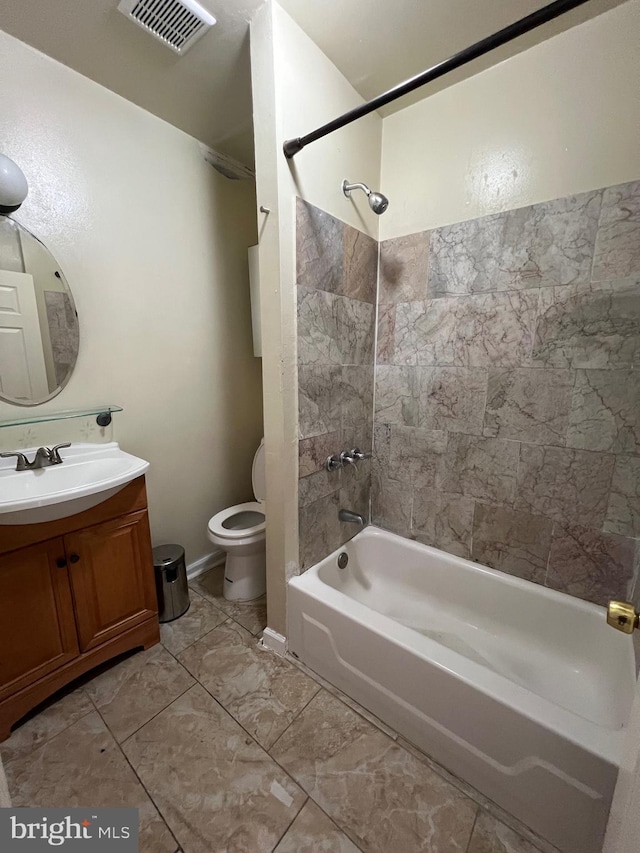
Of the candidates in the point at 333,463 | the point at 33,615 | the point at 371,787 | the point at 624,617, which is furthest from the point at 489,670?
the point at 33,615

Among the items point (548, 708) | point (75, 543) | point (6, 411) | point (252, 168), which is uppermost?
point (252, 168)

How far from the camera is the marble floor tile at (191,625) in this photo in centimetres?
156

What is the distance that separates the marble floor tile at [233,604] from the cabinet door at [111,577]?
15.7 inches

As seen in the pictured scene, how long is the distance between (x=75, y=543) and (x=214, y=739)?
849 millimetres

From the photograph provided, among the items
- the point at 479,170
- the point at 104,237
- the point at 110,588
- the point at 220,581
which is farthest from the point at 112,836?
the point at 479,170

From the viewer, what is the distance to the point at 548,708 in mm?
922

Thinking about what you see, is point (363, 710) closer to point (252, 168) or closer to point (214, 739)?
point (214, 739)

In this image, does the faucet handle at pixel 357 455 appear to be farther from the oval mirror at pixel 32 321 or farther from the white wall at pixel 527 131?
the oval mirror at pixel 32 321

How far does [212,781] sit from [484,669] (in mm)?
920

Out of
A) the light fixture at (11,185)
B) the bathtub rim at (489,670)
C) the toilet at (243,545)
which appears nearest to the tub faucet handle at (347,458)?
the bathtub rim at (489,670)

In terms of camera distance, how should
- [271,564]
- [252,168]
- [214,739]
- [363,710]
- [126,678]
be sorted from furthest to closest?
[252,168] < [271,564] < [126,678] < [363,710] < [214,739]

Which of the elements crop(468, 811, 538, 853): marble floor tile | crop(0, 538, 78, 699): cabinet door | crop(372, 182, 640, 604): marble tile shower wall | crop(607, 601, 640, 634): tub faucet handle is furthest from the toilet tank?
crop(607, 601, 640, 634): tub faucet handle

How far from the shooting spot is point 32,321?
1333 millimetres

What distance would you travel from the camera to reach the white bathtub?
88cm
